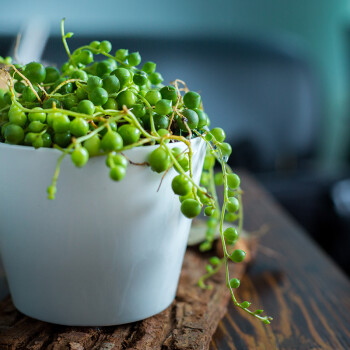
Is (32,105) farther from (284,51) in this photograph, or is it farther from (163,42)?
(284,51)

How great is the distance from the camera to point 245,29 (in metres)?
2.55

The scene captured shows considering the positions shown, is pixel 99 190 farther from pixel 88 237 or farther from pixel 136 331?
pixel 136 331

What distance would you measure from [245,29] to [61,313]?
2.41 meters

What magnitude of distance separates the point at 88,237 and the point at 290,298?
29cm

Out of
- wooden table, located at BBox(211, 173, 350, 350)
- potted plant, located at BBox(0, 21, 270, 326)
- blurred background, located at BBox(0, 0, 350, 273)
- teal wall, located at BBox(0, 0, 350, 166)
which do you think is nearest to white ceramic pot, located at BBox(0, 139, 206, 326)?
potted plant, located at BBox(0, 21, 270, 326)

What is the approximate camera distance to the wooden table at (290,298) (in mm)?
444

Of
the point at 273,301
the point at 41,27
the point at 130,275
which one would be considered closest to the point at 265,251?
the point at 273,301

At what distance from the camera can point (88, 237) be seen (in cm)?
37

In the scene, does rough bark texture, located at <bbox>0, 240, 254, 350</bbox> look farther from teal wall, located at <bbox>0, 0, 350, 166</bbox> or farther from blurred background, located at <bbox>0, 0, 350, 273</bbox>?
teal wall, located at <bbox>0, 0, 350, 166</bbox>

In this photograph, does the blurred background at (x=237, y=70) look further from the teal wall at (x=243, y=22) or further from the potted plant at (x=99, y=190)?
the potted plant at (x=99, y=190)

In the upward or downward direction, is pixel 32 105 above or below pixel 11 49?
above

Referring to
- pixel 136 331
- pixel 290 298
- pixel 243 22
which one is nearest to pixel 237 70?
pixel 243 22

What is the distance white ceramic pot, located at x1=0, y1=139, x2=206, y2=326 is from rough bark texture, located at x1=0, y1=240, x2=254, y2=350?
1 centimetres

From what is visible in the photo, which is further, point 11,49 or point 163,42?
point 163,42
